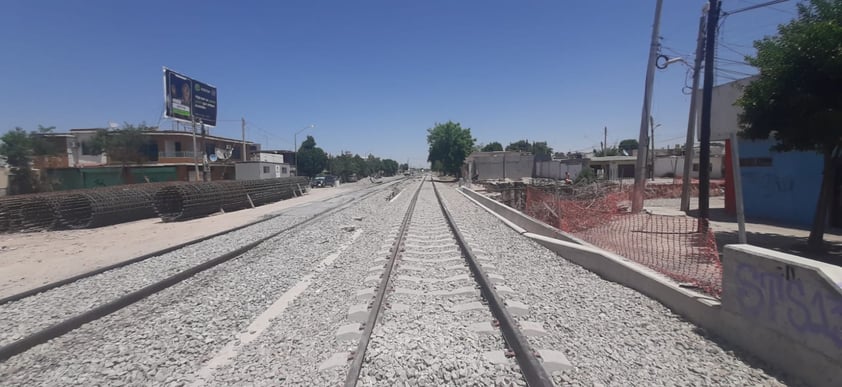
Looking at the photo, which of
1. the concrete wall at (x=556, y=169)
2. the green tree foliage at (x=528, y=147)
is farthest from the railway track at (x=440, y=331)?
the green tree foliage at (x=528, y=147)

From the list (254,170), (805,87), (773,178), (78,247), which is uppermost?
(805,87)

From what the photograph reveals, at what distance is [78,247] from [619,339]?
15553 millimetres

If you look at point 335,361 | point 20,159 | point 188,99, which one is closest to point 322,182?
point 188,99

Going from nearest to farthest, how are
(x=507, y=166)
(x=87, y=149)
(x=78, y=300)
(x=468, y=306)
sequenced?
(x=468, y=306) → (x=78, y=300) → (x=87, y=149) → (x=507, y=166)

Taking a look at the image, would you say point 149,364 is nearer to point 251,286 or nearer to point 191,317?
point 191,317

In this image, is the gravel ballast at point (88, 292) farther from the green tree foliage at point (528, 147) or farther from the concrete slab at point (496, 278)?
the green tree foliage at point (528, 147)

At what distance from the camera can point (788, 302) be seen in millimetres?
3506

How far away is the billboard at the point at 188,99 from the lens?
32781mm

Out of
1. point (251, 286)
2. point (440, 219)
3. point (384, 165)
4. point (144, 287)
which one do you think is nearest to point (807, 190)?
point (440, 219)

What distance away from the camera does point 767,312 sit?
3.72 metres

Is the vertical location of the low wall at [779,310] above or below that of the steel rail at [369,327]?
above

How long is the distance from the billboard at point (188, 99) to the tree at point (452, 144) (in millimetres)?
39468

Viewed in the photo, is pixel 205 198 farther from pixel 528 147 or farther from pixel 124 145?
pixel 528 147

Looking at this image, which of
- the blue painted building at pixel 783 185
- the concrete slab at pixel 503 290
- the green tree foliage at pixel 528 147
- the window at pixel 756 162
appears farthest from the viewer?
the green tree foliage at pixel 528 147
